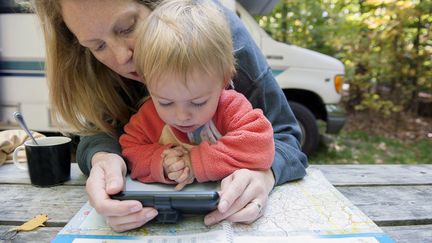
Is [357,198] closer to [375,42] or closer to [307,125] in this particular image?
[307,125]

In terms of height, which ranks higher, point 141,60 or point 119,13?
point 119,13

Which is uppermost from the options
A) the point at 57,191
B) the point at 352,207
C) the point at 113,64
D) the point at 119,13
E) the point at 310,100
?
the point at 119,13

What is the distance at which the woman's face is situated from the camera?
100 centimetres

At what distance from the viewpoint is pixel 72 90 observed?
4.26 feet

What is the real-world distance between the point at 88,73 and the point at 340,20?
5.15 m

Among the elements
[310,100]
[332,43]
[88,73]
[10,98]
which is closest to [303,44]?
[332,43]

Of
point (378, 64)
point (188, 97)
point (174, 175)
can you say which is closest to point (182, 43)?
point (188, 97)

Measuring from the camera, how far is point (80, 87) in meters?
1.29

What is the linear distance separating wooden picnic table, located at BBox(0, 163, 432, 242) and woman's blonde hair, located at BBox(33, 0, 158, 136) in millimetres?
200

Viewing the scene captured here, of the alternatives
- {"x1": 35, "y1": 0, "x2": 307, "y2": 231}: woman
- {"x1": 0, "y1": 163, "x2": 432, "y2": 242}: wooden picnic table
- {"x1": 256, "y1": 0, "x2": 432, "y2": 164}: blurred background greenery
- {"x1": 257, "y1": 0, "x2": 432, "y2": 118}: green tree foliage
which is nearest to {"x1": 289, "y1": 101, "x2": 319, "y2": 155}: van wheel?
{"x1": 256, "y1": 0, "x2": 432, "y2": 164}: blurred background greenery

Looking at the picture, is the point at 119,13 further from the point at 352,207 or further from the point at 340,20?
the point at 340,20

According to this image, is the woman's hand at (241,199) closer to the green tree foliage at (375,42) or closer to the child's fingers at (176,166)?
the child's fingers at (176,166)

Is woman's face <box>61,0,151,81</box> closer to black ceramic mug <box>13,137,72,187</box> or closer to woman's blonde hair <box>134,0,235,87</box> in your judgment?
woman's blonde hair <box>134,0,235,87</box>

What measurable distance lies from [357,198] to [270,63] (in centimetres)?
256
